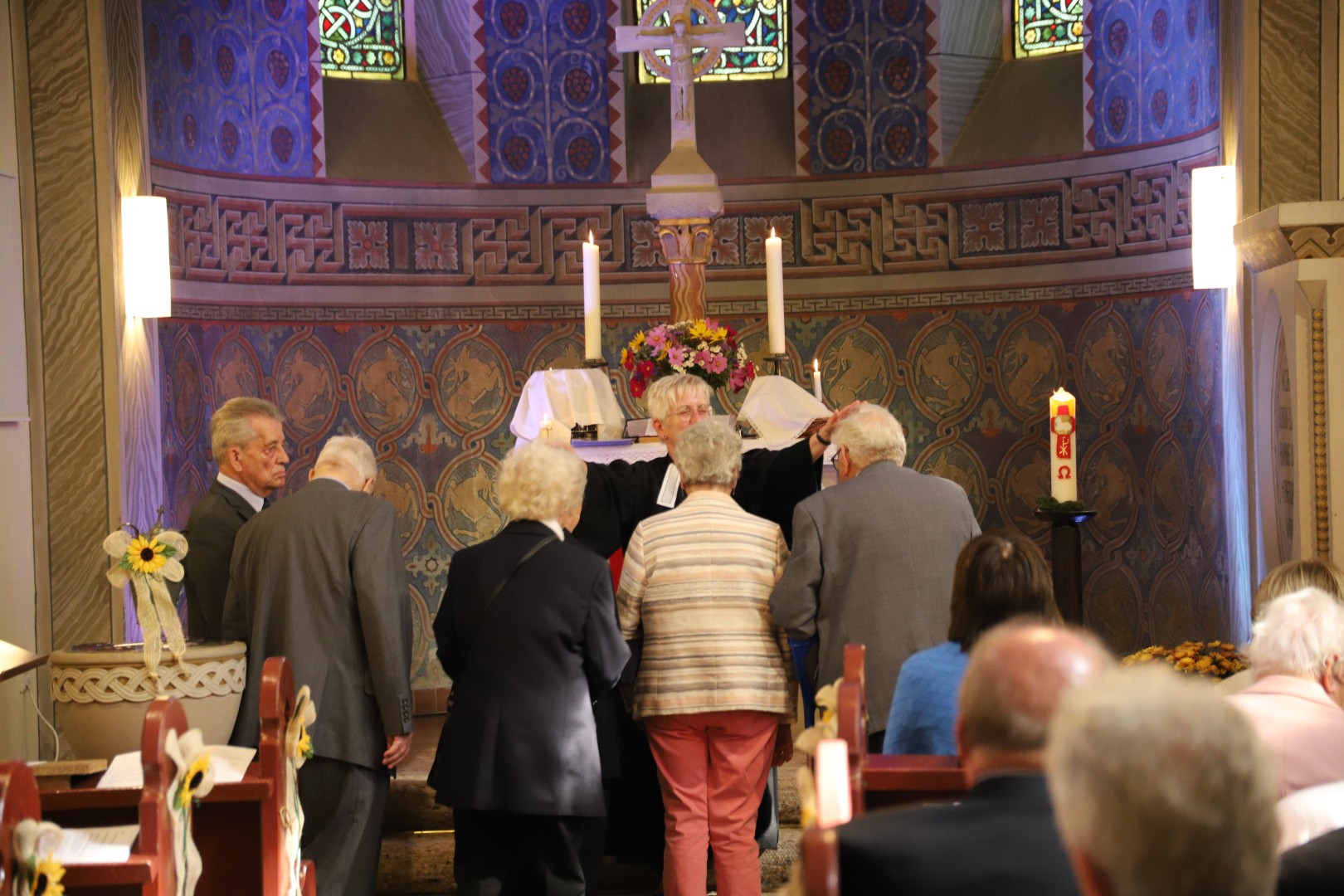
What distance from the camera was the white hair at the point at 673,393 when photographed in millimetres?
4344

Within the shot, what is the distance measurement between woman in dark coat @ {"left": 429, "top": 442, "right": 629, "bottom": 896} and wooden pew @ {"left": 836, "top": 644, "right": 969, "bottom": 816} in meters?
0.98

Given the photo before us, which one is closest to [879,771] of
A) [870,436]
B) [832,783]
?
[832,783]

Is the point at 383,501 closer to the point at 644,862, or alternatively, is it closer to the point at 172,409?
the point at 644,862

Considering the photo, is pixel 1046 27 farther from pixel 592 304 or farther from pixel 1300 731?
pixel 1300 731

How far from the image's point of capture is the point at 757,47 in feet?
25.0

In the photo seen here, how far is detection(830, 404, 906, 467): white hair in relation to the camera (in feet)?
12.3

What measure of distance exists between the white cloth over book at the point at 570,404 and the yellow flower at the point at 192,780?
2.56 m

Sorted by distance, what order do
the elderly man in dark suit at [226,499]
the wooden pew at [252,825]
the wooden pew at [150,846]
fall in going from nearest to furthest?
the wooden pew at [150,846], the wooden pew at [252,825], the elderly man in dark suit at [226,499]

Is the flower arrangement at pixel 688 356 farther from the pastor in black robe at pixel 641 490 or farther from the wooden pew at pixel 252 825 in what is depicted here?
the wooden pew at pixel 252 825

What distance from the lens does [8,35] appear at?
16.8ft

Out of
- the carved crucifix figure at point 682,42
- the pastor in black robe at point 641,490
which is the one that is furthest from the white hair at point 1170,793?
the carved crucifix figure at point 682,42

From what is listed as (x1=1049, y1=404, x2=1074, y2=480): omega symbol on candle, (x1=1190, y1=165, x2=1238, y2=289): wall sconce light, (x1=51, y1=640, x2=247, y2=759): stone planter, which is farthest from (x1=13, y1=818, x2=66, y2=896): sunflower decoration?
(x1=1190, y1=165, x2=1238, y2=289): wall sconce light

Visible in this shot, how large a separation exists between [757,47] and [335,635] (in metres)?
4.65

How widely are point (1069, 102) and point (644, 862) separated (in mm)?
4336
